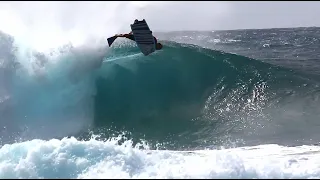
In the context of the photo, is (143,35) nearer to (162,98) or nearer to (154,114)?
(154,114)

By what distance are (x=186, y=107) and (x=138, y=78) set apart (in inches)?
130

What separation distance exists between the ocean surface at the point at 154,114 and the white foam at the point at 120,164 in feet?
0.08

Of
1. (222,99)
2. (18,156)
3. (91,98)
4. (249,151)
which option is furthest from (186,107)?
(18,156)

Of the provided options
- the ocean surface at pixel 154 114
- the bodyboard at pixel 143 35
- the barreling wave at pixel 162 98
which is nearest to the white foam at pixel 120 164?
the ocean surface at pixel 154 114

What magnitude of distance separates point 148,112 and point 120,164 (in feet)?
24.3

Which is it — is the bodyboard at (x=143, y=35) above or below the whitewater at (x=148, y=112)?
above

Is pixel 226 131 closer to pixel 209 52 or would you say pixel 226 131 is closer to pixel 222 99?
pixel 222 99

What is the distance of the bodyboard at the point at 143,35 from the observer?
14.1 meters

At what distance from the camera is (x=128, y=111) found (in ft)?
58.1

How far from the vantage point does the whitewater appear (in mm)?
10320

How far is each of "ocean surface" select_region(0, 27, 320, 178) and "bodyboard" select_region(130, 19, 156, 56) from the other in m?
3.39

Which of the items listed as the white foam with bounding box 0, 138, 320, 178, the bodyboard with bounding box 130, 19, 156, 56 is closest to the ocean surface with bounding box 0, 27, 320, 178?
the white foam with bounding box 0, 138, 320, 178

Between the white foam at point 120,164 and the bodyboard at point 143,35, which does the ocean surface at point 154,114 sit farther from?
the bodyboard at point 143,35

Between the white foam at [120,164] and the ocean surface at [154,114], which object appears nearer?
the white foam at [120,164]
